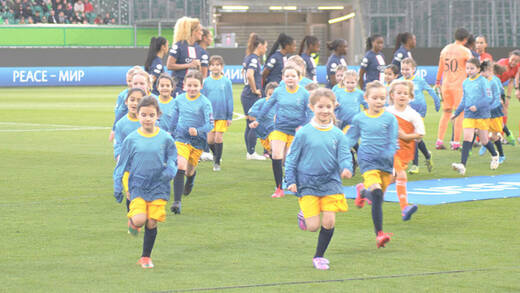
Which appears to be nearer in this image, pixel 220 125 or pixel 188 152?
pixel 188 152

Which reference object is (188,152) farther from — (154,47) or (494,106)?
(494,106)

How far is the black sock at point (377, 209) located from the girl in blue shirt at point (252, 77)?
6.20 m

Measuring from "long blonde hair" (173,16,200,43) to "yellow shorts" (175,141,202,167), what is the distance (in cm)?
398

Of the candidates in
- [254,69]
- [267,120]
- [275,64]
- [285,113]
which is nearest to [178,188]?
[285,113]

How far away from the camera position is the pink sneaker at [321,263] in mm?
6840

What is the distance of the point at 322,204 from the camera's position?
281 inches

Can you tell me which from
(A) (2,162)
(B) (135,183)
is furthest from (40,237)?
(A) (2,162)

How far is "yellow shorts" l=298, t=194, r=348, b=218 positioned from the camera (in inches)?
279

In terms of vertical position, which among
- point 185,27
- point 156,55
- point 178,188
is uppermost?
point 185,27

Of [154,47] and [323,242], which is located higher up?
[154,47]

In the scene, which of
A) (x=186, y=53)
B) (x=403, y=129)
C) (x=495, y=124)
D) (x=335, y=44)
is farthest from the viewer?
(x=335, y=44)

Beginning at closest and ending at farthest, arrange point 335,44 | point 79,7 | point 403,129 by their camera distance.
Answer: point 403,129, point 335,44, point 79,7

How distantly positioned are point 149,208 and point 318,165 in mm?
1437

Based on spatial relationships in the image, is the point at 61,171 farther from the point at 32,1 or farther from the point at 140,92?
the point at 32,1
